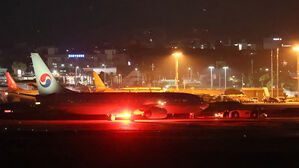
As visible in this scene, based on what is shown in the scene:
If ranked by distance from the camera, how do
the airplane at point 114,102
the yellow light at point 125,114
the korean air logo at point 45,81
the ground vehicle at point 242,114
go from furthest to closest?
the korean air logo at point 45,81, the ground vehicle at point 242,114, the yellow light at point 125,114, the airplane at point 114,102

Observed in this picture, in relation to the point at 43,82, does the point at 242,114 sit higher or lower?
lower

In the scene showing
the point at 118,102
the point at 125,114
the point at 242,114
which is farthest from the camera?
the point at 242,114

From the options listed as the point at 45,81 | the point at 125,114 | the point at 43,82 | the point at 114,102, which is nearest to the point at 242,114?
the point at 125,114

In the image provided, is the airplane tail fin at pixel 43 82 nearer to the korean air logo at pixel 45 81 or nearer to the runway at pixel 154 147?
the korean air logo at pixel 45 81

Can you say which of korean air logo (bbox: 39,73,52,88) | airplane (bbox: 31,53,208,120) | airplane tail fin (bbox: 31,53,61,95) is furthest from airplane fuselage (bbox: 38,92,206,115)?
korean air logo (bbox: 39,73,52,88)

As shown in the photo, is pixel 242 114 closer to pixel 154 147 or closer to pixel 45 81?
pixel 154 147

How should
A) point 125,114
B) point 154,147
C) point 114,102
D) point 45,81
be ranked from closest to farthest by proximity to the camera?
point 154,147, point 125,114, point 114,102, point 45,81

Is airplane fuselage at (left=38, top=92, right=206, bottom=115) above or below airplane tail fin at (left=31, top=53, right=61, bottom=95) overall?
below

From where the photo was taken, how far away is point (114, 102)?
40.5 m

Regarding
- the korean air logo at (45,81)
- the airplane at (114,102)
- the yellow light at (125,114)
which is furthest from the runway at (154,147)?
the korean air logo at (45,81)

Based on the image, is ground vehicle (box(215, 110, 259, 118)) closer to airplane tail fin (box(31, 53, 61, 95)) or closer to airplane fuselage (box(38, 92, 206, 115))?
airplane fuselage (box(38, 92, 206, 115))

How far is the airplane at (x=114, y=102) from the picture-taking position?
39.7 m

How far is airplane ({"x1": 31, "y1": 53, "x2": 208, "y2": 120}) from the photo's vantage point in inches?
1563

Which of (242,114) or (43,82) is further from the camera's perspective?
(43,82)
